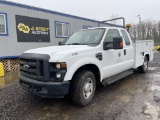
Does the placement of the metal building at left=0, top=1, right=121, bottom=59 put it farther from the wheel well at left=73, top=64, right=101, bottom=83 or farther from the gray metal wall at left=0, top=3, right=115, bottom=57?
the wheel well at left=73, top=64, right=101, bottom=83

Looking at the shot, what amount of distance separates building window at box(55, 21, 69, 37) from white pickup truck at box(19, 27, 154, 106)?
22.7 ft

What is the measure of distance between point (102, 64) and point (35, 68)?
1.74 m

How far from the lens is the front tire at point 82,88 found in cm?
375

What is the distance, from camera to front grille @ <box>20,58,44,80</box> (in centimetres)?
357

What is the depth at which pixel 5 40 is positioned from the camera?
908 cm

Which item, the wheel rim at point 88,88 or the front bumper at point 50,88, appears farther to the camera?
the wheel rim at point 88,88

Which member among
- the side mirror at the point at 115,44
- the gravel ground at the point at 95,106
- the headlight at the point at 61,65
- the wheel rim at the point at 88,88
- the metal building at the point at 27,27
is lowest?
the gravel ground at the point at 95,106

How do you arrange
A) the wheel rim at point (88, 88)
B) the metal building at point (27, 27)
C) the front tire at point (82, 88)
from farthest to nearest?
1. the metal building at point (27, 27)
2. the wheel rim at point (88, 88)
3. the front tire at point (82, 88)

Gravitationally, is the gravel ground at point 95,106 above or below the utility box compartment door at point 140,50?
below

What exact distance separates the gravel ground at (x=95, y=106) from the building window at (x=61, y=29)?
24.7 feet

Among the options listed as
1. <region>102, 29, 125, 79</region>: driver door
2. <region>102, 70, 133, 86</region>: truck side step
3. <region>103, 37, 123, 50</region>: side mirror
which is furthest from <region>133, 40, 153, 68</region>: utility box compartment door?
<region>103, 37, 123, 50</region>: side mirror

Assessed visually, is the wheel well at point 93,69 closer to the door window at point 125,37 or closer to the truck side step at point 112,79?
the truck side step at point 112,79

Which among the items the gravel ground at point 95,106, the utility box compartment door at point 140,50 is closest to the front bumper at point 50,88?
the gravel ground at point 95,106

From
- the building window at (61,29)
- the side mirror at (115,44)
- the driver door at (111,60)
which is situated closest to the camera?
the side mirror at (115,44)
